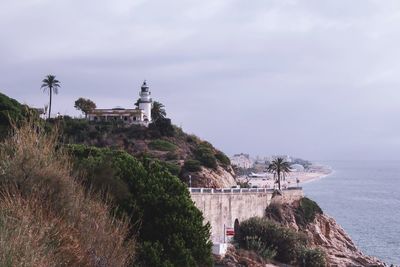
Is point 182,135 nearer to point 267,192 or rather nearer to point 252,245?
point 267,192

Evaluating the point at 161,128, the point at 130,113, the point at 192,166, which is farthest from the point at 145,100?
the point at 192,166

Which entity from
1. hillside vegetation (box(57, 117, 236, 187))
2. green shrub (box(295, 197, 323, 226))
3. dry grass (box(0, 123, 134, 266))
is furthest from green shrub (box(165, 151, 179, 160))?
dry grass (box(0, 123, 134, 266))

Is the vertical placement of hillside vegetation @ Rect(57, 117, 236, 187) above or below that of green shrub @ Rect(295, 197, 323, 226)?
above

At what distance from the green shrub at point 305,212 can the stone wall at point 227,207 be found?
11.7ft

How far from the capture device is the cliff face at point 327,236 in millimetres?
50969

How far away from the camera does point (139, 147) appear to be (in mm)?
69688

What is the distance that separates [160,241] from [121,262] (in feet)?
30.4

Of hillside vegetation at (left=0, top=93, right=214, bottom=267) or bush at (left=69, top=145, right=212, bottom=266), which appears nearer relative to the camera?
hillside vegetation at (left=0, top=93, right=214, bottom=267)

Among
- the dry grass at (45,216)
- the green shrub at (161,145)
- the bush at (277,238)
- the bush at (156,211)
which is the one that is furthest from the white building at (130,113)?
the dry grass at (45,216)

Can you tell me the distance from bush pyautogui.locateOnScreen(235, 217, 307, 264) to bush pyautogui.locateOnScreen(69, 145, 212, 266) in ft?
55.8

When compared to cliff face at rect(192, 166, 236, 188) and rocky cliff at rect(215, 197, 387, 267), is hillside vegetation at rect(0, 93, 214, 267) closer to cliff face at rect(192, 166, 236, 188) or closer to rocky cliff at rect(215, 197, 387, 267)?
rocky cliff at rect(215, 197, 387, 267)

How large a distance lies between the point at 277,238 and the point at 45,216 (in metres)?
30.8

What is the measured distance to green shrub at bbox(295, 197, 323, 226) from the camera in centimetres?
5843

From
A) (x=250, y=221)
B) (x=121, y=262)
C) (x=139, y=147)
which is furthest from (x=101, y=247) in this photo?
(x=139, y=147)
